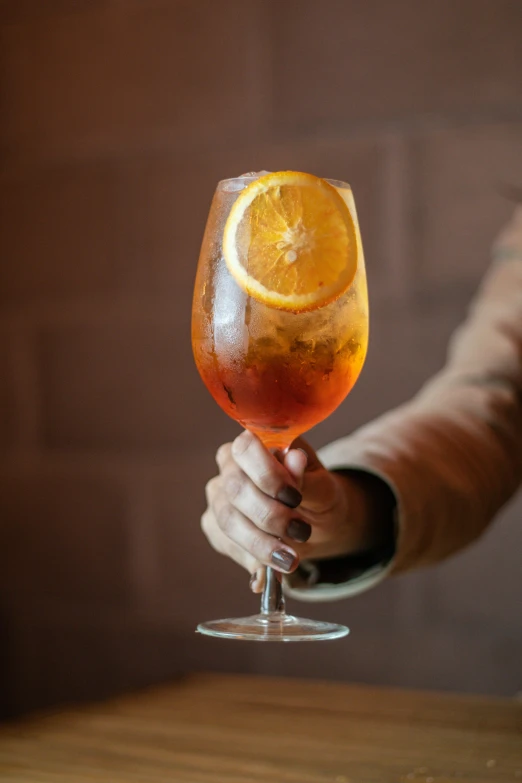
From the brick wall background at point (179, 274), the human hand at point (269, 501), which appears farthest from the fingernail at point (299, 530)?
the brick wall background at point (179, 274)

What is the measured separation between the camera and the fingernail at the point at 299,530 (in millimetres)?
825

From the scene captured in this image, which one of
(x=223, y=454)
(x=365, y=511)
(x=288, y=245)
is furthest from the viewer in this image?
(x=365, y=511)

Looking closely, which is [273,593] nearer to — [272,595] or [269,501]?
[272,595]

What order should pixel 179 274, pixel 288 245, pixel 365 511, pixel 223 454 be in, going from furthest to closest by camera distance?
1. pixel 179 274
2. pixel 365 511
3. pixel 223 454
4. pixel 288 245

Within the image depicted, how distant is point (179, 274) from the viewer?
6.69ft

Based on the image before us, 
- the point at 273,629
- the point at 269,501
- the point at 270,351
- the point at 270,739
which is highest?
the point at 270,351

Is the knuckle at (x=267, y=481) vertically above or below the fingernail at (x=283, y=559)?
above

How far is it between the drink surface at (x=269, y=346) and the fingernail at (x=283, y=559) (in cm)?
11

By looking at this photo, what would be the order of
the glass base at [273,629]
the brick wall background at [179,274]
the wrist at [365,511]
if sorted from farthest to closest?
the brick wall background at [179,274]
the wrist at [365,511]
the glass base at [273,629]

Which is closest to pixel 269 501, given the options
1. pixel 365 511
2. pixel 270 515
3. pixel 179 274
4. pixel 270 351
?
pixel 270 515

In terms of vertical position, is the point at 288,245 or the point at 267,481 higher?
the point at 288,245

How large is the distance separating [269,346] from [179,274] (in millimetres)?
1264

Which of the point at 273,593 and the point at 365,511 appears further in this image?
the point at 365,511

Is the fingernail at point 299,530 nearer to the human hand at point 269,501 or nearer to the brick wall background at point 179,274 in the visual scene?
the human hand at point 269,501
